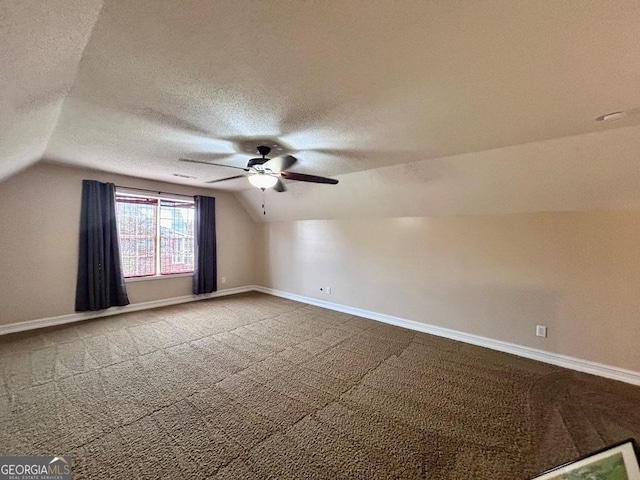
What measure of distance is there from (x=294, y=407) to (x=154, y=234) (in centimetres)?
440

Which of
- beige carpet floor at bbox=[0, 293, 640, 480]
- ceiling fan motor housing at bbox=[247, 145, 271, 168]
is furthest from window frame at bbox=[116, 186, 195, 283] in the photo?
ceiling fan motor housing at bbox=[247, 145, 271, 168]

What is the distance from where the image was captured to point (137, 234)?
5.05 meters

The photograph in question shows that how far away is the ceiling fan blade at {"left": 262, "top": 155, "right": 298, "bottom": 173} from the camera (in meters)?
2.56

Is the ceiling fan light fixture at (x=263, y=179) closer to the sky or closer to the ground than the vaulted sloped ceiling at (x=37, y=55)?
closer to the ground

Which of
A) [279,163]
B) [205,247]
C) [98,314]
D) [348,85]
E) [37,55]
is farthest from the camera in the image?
[205,247]

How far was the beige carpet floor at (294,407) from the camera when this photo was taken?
1.80 meters

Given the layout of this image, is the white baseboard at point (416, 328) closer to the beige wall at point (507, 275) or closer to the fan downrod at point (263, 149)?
the beige wall at point (507, 275)

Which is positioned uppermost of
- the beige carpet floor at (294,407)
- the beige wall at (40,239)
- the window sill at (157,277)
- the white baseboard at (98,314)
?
the beige wall at (40,239)

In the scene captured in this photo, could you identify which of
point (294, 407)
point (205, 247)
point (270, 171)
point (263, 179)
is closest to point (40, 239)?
point (205, 247)

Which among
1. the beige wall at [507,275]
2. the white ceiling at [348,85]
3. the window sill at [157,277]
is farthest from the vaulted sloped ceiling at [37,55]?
the beige wall at [507,275]

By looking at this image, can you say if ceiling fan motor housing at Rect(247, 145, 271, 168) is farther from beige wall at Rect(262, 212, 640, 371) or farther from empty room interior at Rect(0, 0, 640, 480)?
beige wall at Rect(262, 212, 640, 371)

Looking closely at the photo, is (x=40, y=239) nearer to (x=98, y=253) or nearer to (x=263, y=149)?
(x=98, y=253)

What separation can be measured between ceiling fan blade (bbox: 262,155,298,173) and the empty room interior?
0.02 m

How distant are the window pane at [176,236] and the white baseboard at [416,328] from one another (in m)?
0.65
